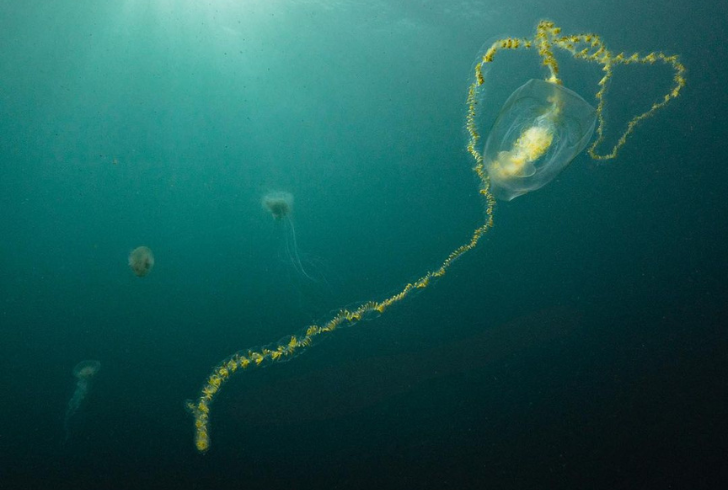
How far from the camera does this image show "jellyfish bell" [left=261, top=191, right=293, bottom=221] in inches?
182

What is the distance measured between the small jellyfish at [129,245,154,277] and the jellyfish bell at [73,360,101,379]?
120 centimetres

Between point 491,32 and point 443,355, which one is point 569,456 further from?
point 491,32

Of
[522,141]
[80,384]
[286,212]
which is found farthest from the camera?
[286,212]

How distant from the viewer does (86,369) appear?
4164mm

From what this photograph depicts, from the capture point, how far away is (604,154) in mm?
4309

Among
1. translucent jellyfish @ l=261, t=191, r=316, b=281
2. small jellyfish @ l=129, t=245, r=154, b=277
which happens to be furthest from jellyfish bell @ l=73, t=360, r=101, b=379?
translucent jellyfish @ l=261, t=191, r=316, b=281

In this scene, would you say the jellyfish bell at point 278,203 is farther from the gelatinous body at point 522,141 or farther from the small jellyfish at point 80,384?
the small jellyfish at point 80,384

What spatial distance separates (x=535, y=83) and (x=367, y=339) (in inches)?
154

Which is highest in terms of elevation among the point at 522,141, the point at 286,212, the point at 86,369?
the point at 286,212

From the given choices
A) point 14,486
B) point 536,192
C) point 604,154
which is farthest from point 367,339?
point 14,486

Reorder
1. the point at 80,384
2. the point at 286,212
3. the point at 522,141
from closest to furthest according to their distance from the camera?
the point at 80,384
the point at 522,141
the point at 286,212

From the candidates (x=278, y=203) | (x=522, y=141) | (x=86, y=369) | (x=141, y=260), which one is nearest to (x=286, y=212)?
(x=278, y=203)

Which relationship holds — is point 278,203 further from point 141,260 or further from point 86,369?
point 86,369

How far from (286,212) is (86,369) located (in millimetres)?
3177
